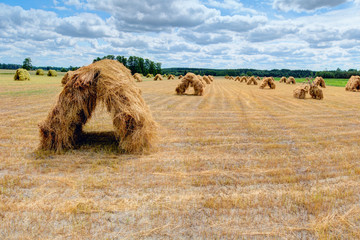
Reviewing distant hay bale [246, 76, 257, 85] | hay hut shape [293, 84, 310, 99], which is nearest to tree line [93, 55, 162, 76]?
distant hay bale [246, 76, 257, 85]

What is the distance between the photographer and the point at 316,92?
25.1 m

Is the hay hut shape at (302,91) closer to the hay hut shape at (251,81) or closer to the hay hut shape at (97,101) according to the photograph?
the hay hut shape at (97,101)

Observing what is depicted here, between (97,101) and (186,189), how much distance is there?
408cm


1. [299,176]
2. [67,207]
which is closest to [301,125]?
[299,176]

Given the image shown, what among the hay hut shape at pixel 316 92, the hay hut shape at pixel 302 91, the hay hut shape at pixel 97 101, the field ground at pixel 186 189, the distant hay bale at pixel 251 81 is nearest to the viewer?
the field ground at pixel 186 189

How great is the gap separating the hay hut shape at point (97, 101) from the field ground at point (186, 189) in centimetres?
45

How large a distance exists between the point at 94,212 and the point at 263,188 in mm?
3462

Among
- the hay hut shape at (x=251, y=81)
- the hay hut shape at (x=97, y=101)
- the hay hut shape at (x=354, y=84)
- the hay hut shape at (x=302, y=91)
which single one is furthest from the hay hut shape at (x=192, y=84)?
the hay hut shape at (x=251, y=81)

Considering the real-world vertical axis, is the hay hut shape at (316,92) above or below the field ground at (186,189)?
above

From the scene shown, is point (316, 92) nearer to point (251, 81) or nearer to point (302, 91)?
point (302, 91)

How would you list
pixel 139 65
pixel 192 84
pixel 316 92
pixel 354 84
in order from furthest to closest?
pixel 139 65 → pixel 354 84 → pixel 192 84 → pixel 316 92

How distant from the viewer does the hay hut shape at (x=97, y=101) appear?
24.6 feet

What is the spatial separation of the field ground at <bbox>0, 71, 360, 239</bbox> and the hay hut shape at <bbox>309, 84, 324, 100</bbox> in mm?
16407

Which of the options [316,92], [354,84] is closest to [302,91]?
[316,92]
